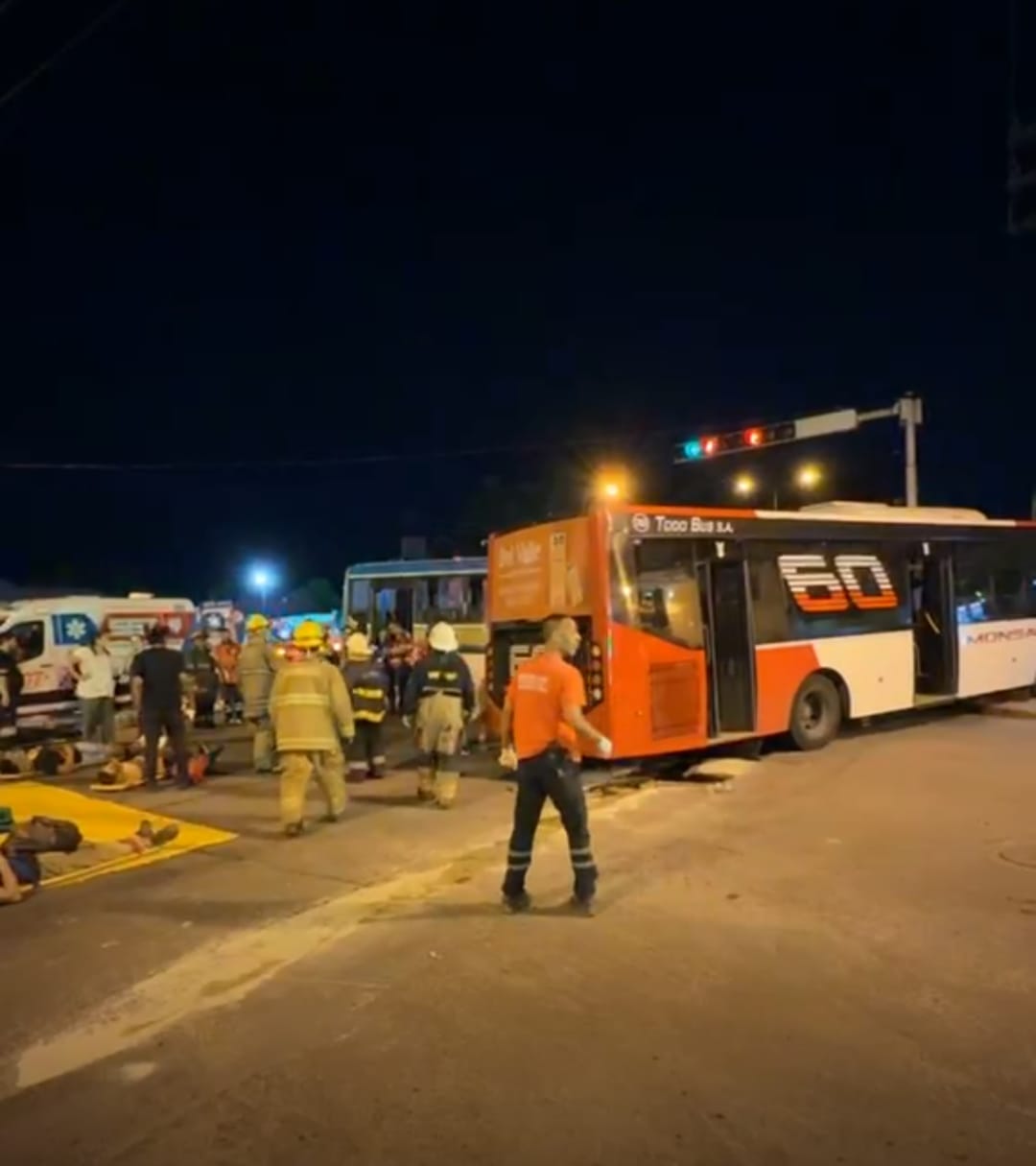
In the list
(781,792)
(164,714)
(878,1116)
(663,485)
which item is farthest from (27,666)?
(663,485)

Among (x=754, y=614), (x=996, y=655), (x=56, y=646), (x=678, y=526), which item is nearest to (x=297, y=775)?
(x=678, y=526)

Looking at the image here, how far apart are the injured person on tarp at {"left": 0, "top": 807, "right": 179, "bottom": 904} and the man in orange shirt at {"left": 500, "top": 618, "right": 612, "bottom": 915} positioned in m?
3.35

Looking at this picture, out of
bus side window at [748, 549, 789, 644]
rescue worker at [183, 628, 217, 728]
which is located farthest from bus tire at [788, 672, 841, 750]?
rescue worker at [183, 628, 217, 728]

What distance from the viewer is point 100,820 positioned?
9.95 m

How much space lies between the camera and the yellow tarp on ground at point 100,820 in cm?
824

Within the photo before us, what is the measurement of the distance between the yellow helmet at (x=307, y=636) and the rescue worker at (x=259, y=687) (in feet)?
10.6

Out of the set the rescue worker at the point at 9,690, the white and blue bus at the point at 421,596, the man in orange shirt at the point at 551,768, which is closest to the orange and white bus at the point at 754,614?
the man in orange shirt at the point at 551,768

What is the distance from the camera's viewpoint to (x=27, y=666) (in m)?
17.5

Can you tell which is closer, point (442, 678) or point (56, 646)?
point (442, 678)

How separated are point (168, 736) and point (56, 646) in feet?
24.1

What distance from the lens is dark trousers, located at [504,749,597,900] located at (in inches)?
254

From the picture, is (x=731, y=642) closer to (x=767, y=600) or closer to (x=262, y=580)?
(x=767, y=600)

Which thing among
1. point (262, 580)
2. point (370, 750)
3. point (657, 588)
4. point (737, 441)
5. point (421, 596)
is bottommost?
point (370, 750)

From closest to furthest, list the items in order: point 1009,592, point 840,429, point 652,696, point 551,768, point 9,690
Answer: point 551,768 → point 652,696 → point 9,690 → point 1009,592 → point 840,429
